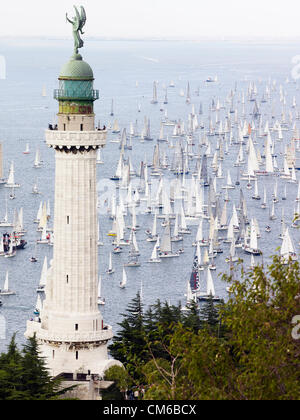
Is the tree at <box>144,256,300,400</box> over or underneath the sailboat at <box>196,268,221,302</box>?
underneath

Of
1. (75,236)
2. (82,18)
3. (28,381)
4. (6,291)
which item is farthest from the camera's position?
(6,291)

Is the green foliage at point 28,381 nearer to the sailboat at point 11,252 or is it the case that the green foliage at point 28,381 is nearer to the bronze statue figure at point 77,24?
the bronze statue figure at point 77,24

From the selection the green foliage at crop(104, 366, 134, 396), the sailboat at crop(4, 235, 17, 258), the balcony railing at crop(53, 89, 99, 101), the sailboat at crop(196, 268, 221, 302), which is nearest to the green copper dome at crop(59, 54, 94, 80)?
the balcony railing at crop(53, 89, 99, 101)

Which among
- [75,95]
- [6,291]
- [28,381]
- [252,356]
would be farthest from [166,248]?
[252,356]

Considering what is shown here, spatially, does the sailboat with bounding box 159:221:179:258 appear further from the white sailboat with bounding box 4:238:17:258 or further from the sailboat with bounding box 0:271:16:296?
the sailboat with bounding box 0:271:16:296

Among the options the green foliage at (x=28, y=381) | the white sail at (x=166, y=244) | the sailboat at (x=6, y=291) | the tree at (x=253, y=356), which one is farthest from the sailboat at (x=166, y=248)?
the tree at (x=253, y=356)

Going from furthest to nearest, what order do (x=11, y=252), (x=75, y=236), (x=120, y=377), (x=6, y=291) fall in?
(x=11, y=252)
(x=6, y=291)
(x=75, y=236)
(x=120, y=377)

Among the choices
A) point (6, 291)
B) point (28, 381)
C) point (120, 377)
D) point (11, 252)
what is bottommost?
point (28, 381)

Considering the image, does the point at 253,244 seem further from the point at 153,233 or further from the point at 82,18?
the point at 82,18
